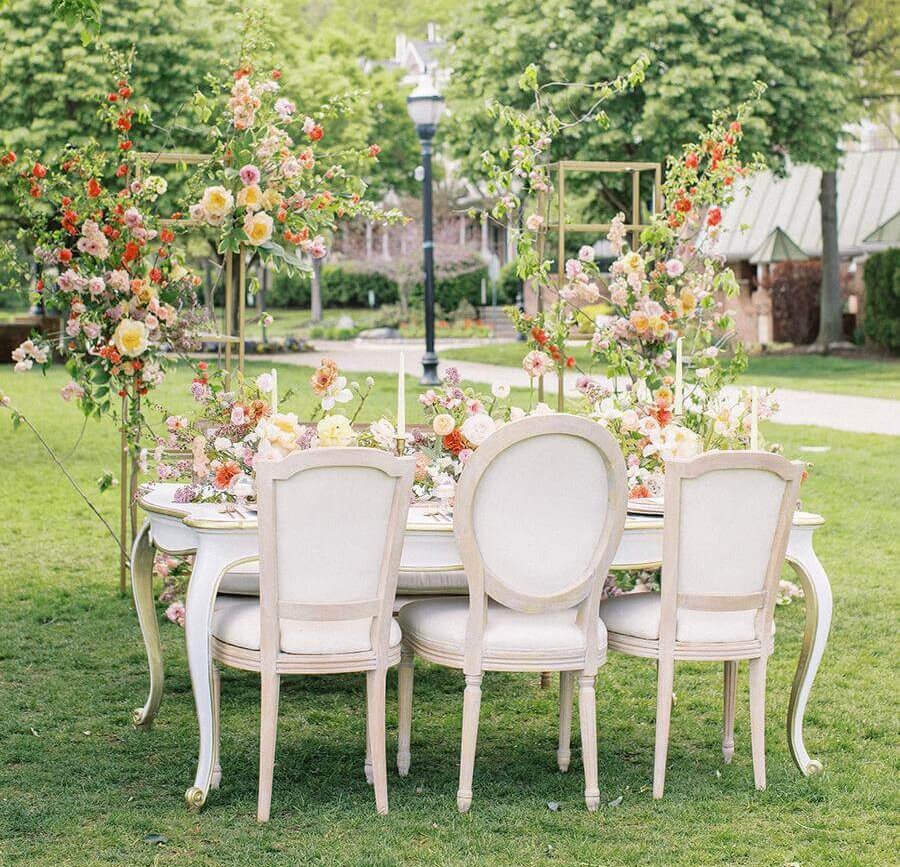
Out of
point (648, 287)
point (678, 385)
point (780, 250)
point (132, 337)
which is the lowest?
point (678, 385)

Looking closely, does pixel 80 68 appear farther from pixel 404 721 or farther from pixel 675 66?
pixel 404 721

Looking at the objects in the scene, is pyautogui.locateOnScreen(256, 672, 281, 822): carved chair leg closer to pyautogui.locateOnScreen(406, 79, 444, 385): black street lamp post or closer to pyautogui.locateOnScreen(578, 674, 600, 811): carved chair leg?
pyautogui.locateOnScreen(578, 674, 600, 811): carved chair leg

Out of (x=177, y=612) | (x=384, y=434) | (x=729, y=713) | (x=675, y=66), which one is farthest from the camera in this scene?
(x=675, y=66)

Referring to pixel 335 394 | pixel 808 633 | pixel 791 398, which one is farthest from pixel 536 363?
pixel 791 398

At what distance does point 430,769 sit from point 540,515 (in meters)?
1.09

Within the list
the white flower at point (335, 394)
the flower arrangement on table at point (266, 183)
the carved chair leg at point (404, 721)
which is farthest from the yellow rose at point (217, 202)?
the carved chair leg at point (404, 721)

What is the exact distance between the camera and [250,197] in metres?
6.02

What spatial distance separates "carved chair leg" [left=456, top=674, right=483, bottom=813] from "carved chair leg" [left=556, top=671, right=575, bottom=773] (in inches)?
20.6

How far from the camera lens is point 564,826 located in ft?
14.7

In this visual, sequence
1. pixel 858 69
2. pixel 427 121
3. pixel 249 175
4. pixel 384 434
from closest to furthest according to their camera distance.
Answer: pixel 384 434 < pixel 249 175 < pixel 427 121 < pixel 858 69

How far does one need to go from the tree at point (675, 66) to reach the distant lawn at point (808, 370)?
3.37 metres

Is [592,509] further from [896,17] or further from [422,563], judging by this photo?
[896,17]

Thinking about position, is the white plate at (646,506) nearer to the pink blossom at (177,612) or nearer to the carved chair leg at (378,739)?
the carved chair leg at (378,739)

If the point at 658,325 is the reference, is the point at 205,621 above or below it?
below
